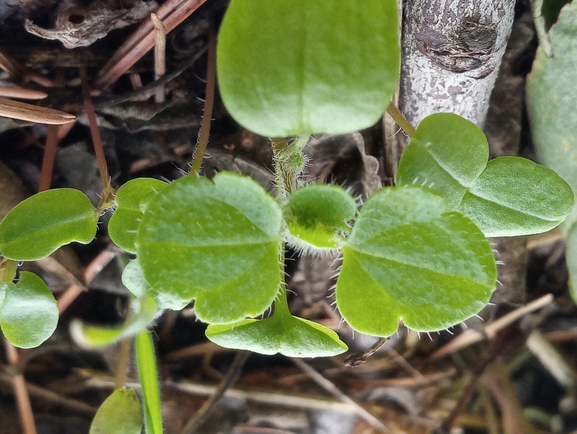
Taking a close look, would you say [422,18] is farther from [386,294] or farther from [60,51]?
[60,51]

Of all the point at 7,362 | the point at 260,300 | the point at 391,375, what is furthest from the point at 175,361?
the point at 260,300

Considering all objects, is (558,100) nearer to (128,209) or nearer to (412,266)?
(412,266)

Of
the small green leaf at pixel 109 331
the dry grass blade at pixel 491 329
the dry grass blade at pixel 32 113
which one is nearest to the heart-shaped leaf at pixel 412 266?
the small green leaf at pixel 109 331

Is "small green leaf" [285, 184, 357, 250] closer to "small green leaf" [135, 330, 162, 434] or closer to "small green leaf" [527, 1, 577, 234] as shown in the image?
"small green leaf" [135, 330, 162, 434]

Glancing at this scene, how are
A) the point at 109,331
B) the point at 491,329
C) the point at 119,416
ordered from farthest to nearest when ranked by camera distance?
the point at 491,329 < the point at 119,416 < the point at 109,331

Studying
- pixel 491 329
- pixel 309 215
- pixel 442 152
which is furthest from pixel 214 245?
pixel 491 329

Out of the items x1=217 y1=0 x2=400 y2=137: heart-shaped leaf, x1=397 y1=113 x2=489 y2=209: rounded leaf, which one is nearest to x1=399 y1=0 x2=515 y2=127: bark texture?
x1=397 y1=113 x2=489 y2=209: rounded leaf

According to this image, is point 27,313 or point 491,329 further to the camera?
point 491,329

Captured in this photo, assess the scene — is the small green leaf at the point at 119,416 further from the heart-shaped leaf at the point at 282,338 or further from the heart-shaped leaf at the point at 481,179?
the heart-shaped leaf at the point at 481,179
